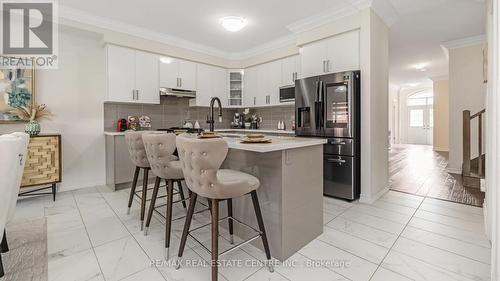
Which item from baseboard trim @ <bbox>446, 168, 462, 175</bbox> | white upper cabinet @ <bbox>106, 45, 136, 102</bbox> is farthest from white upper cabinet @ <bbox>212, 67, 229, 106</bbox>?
baseboard trim @ <bbox>446, 168, 462, 175</bbox>

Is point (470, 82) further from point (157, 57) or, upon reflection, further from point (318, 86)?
point (157, 57)

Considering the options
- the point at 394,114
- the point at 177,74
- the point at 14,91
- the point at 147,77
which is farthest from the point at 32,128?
the point at 394,114

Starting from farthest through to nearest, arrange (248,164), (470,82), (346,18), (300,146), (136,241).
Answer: (470,82), (346,18), (136,241), (248,164), (300,146)

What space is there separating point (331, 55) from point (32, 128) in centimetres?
411

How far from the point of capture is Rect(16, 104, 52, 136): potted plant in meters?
3.05

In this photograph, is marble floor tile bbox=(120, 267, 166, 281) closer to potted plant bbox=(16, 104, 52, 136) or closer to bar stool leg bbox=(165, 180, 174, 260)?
bar stool leg bbox=(165, 180, 174, 260)

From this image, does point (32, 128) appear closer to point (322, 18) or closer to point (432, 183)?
point (322, 18)

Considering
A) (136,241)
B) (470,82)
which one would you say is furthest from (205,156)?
(470,82)

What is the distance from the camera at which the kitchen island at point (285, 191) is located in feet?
5.73

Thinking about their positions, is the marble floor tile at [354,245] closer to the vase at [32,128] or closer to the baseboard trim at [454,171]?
the vase at [32,128]

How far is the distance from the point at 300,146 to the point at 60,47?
391cm

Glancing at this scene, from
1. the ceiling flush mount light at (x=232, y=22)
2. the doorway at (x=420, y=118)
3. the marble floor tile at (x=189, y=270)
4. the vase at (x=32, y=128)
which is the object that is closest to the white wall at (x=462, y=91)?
the ceiling flush mount light at (x=232, y=22)

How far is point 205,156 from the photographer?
1.39 m

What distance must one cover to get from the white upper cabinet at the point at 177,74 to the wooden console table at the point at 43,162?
184 centimetres
